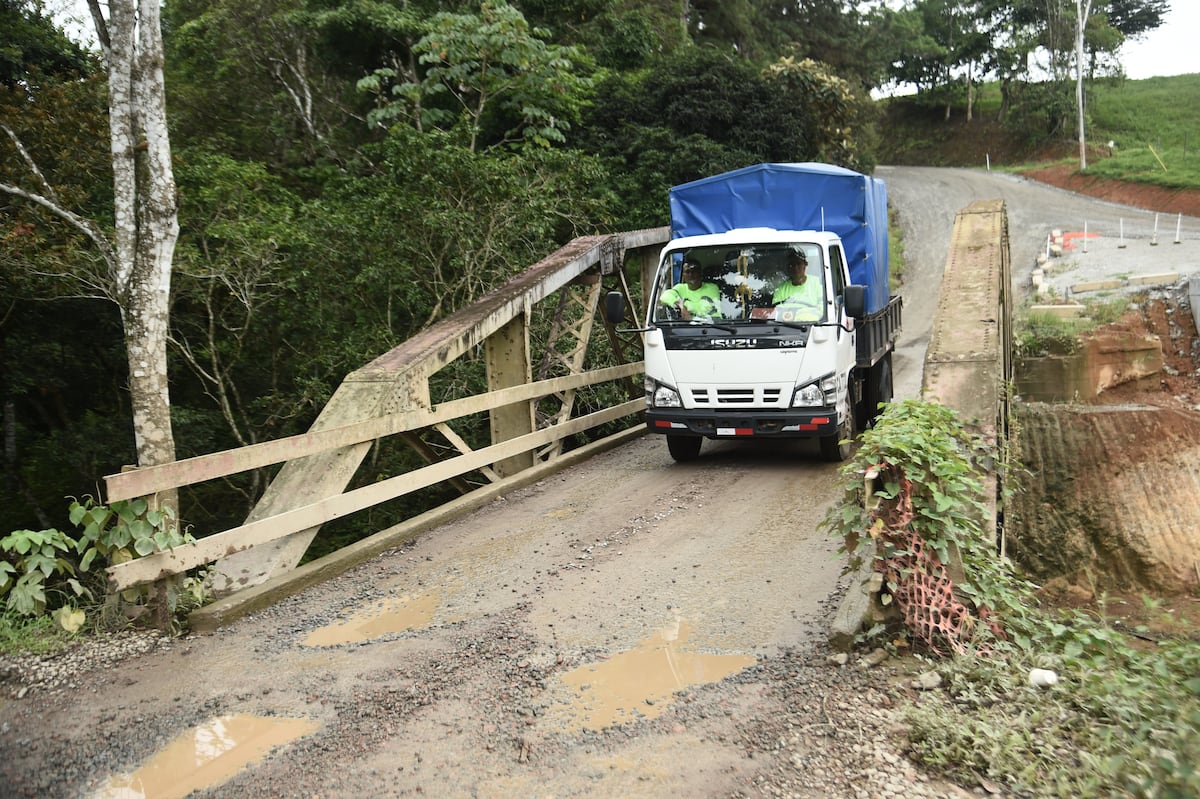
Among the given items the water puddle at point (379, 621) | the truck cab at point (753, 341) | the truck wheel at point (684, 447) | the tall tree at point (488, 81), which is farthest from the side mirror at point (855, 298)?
the tall tree at point (488, 81)

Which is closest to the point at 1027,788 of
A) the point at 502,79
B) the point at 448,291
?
the point at 448,291

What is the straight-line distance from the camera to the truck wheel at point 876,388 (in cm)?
1034

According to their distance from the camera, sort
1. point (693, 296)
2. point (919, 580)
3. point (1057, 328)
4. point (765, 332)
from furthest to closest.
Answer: point (1057, 328) < point (693, 296) < point (765, 332) < point (919, 580)

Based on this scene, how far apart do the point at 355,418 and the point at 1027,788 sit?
16.3 feet

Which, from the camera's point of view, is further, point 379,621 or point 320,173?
point 320,173

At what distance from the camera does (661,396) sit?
8.59 meters

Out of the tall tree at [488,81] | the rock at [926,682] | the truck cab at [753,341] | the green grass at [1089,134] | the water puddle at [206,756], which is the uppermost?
the green grass at [1089,134]

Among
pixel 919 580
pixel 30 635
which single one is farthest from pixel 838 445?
pixel 30 635

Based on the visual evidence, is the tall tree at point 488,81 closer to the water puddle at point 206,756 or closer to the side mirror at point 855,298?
the side mirror at point 855,298

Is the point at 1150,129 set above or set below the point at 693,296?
above

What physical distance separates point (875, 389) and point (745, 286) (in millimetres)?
2934

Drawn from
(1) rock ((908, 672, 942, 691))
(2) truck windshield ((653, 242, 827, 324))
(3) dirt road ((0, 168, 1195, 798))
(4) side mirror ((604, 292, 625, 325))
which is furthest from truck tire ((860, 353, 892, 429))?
(1) rock ((908, 672, 942, 691))

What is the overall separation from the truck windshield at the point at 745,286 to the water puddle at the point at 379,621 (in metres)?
4.16

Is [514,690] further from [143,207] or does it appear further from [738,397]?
[738,397]
